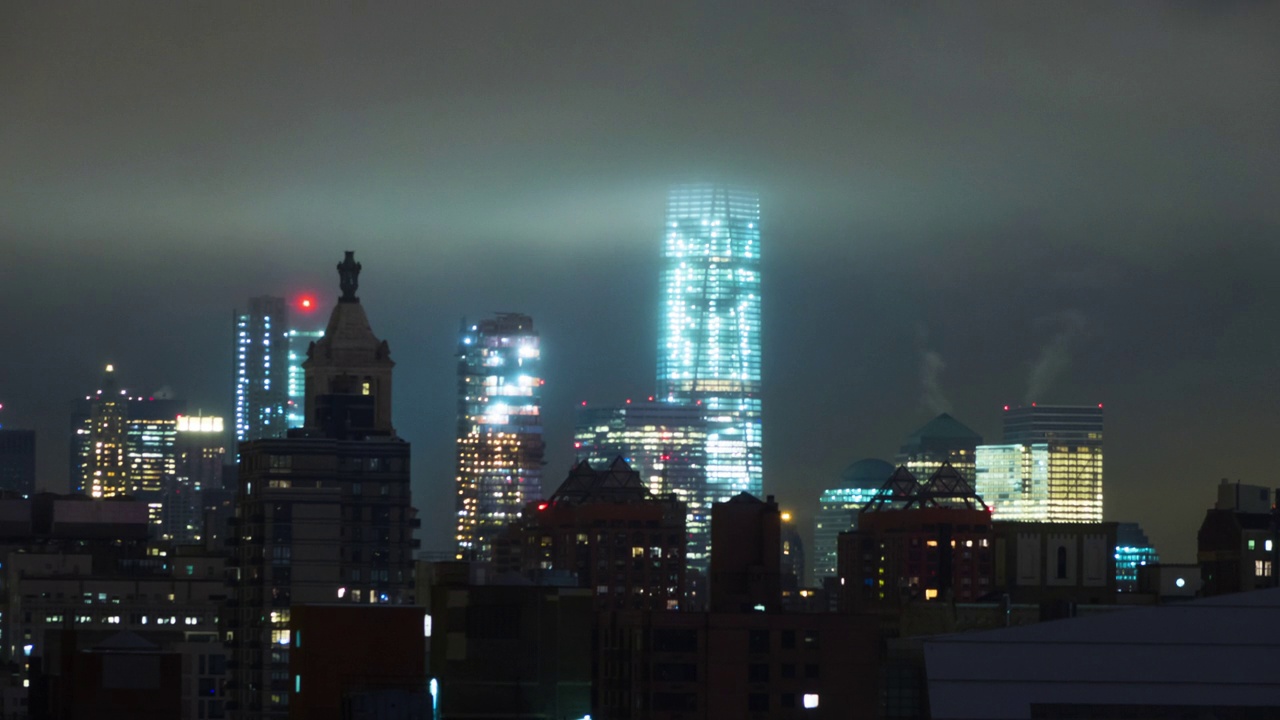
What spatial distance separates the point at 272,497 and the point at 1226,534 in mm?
73860

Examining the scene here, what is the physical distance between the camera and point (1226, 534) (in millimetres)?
199500

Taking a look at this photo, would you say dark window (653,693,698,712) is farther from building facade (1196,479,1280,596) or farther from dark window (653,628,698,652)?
building facade (1196,479,1280,596)

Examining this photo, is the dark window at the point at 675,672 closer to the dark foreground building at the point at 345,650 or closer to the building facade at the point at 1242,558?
the dark foreground building at the point at 345,650

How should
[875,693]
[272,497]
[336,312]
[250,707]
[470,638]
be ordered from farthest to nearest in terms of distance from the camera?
[336,312]
[272,497]
[250,707]
[875,693]
[470,638]

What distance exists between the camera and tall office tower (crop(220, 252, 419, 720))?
15812 centimetres

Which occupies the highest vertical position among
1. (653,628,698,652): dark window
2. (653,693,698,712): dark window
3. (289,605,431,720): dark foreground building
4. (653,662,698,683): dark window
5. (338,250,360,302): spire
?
(338,250,360,302): spire

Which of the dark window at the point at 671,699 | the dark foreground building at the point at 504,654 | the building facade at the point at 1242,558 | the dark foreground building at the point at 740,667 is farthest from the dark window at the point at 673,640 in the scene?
the building facade at the point at 1242,558

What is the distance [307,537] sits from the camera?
16462 cm

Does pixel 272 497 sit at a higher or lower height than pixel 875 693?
higher

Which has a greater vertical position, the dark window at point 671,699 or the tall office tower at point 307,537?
the tall office tower at point 307,537

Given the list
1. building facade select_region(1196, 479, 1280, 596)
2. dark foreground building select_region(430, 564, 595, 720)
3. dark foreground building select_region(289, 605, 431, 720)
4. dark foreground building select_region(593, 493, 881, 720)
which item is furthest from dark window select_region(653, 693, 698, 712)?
building facade select_region(1196, 479, 1280, 596)

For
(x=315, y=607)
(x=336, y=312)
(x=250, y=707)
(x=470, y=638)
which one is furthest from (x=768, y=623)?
(x=336, y=312)

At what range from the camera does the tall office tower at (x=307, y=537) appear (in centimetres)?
15812

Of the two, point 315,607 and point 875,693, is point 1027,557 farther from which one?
point 315,607
